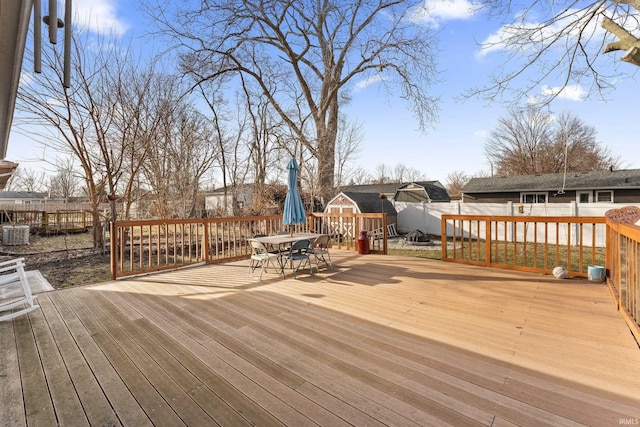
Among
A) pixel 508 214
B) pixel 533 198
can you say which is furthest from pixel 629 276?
pixel 533 198

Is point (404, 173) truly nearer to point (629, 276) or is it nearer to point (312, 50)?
point (312, 50)

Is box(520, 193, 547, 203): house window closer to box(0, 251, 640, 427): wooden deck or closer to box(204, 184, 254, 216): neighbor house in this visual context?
box(204, 184, 254, 216): neighbor house

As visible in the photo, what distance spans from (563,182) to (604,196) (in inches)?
180

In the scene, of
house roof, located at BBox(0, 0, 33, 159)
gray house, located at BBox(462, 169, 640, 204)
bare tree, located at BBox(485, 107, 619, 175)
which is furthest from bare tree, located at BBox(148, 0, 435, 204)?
bare tree, located at BBox(485, 107, 619, 175)

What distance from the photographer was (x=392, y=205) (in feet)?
60.3

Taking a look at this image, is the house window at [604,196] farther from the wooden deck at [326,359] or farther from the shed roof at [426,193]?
the wooden deck at [326,359]

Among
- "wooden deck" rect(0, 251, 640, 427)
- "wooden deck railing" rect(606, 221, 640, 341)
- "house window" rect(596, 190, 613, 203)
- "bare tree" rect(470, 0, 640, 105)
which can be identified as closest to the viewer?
"wooden deck" rect(0, 251, 640, 427)

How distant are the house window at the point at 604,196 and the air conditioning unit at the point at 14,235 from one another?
27201mm

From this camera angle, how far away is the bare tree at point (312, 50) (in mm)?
11112

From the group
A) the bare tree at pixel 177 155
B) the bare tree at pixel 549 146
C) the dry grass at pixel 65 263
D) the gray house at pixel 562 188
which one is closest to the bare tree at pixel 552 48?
the dry grass at pixel 65 263

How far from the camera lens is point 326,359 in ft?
7.59

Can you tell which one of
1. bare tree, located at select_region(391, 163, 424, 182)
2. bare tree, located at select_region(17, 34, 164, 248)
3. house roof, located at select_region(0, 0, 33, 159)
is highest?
bare tree, located at select_region(391, 163, 424, 182)

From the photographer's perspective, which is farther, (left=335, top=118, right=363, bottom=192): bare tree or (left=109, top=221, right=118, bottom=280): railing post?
(left=335, top=118, right=363, bottom=192): bare tree

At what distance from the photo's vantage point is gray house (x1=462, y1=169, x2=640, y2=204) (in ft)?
52.1
